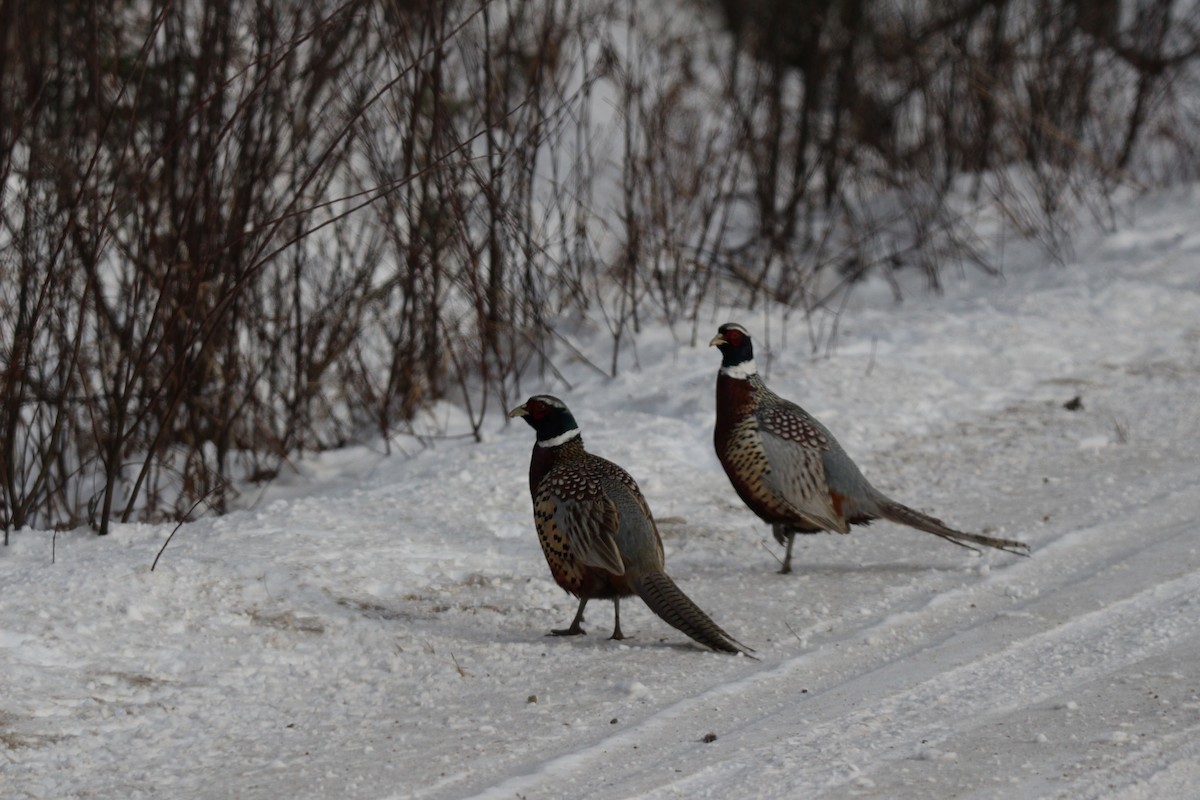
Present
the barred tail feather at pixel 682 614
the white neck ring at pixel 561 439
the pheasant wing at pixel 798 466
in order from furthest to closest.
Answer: the pheasant wing at pixel 798 466, the white neck ring at pixel 561 439, the barred tail feather at pixel 682 614

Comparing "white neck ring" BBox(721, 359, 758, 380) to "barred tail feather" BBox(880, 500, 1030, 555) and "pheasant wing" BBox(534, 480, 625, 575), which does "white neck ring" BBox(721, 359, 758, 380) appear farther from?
"pheasant wing" BBox(534, 480, 625, 575)

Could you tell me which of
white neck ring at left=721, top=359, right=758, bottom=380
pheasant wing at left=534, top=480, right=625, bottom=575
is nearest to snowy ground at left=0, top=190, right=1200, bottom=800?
pheasant wing at left=534, top=480, right=625, bottom=575

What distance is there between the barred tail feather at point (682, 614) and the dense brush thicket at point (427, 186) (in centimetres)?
142

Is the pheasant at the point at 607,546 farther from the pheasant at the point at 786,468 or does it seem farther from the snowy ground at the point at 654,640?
the pheasant at the point at 786,468

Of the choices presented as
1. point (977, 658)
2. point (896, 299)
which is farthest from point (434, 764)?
point (896, 299)

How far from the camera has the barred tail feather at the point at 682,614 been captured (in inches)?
162

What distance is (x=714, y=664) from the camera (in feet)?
13.4

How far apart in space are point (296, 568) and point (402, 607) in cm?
42

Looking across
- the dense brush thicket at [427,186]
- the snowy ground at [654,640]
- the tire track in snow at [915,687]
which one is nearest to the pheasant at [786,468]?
the snowy ground at [654,640]

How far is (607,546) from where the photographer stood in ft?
14.2

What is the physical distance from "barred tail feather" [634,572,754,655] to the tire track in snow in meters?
0.18

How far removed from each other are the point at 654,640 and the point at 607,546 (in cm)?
35

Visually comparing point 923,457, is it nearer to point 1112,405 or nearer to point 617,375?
point 1112,405

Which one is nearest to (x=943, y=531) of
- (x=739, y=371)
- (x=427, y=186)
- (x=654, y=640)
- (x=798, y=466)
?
(x=798, y=466)
